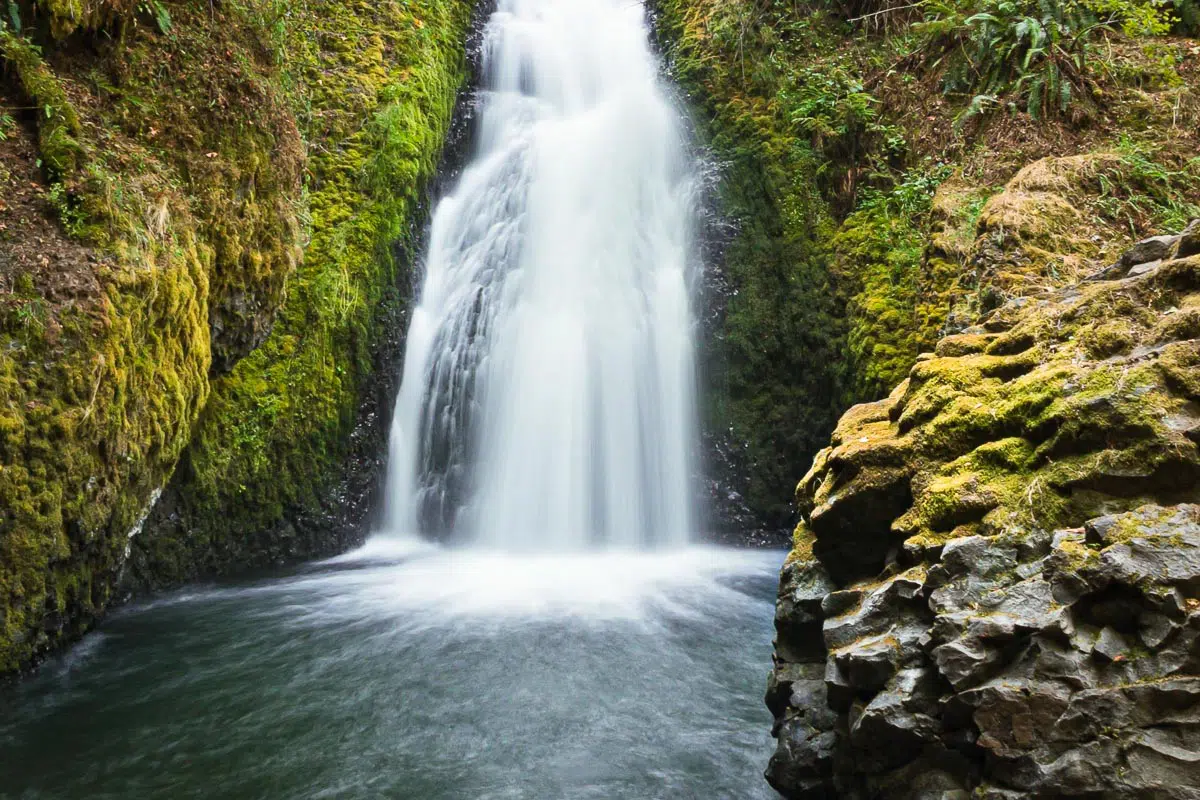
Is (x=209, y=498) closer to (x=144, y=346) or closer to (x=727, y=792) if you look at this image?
(x=144, y=346)

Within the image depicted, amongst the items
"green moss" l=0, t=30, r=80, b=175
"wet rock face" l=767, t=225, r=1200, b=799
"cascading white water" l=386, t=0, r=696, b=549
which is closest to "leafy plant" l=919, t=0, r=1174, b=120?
"cascading white water" l=386, t=0, r=696, b=549

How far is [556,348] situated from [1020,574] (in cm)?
751

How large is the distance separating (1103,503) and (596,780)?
2583mm

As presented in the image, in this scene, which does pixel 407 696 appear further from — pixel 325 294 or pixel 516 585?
pixel 325 294

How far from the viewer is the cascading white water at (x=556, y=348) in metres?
8.98

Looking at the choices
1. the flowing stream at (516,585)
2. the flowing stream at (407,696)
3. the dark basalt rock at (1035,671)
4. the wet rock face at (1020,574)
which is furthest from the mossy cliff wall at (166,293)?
the dark basalt rock at (1035,671)

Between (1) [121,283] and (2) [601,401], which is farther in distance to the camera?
(2) [601,401]

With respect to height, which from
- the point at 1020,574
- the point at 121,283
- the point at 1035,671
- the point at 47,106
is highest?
the point at 47,106

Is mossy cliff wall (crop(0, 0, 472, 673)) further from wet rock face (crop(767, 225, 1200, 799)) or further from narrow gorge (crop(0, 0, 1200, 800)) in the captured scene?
wet rock face (crop(767, 225, 1200, 799))

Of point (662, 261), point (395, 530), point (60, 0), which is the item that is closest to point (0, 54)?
point (60, 0)

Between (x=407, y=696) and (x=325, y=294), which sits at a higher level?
(x=325, y=294)

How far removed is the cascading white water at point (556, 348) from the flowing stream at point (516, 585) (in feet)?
0.10

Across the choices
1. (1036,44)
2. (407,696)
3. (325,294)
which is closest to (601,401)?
(325,294)

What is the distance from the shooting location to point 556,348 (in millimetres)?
9750
